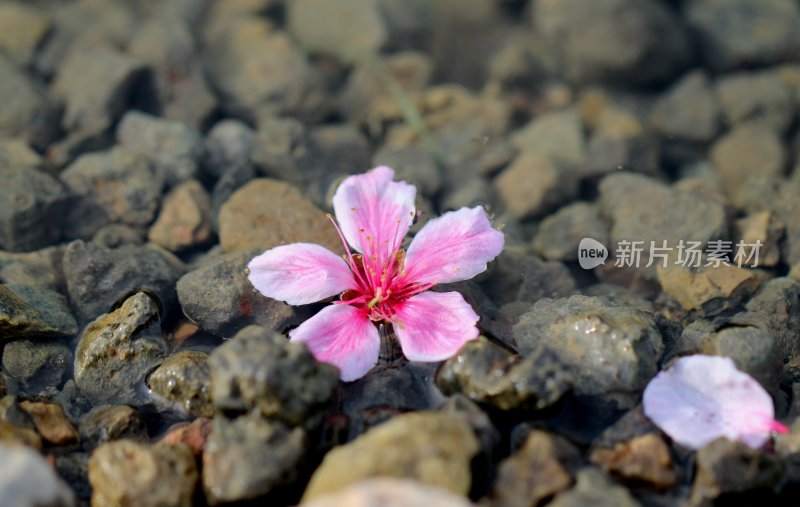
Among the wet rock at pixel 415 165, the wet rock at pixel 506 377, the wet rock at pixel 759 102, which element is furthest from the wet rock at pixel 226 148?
the wet rock at pixel 759 102

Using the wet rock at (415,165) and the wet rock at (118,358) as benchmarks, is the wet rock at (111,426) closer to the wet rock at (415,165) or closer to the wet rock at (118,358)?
the wet rock at (118,358)

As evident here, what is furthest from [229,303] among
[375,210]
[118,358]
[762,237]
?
[762,237]

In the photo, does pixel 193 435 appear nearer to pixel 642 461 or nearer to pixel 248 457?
pixel 248 457

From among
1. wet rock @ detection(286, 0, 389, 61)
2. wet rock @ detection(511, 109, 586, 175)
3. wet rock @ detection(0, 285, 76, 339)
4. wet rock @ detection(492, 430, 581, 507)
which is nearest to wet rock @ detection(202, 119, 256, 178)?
wet rock @ detection(286, 0, 389, 61)

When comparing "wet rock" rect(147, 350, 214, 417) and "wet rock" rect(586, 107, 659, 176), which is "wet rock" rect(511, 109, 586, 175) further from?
"wet rock" rect(147, 350, 214, 417)

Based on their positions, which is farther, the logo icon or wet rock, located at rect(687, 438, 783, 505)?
the logo icon
